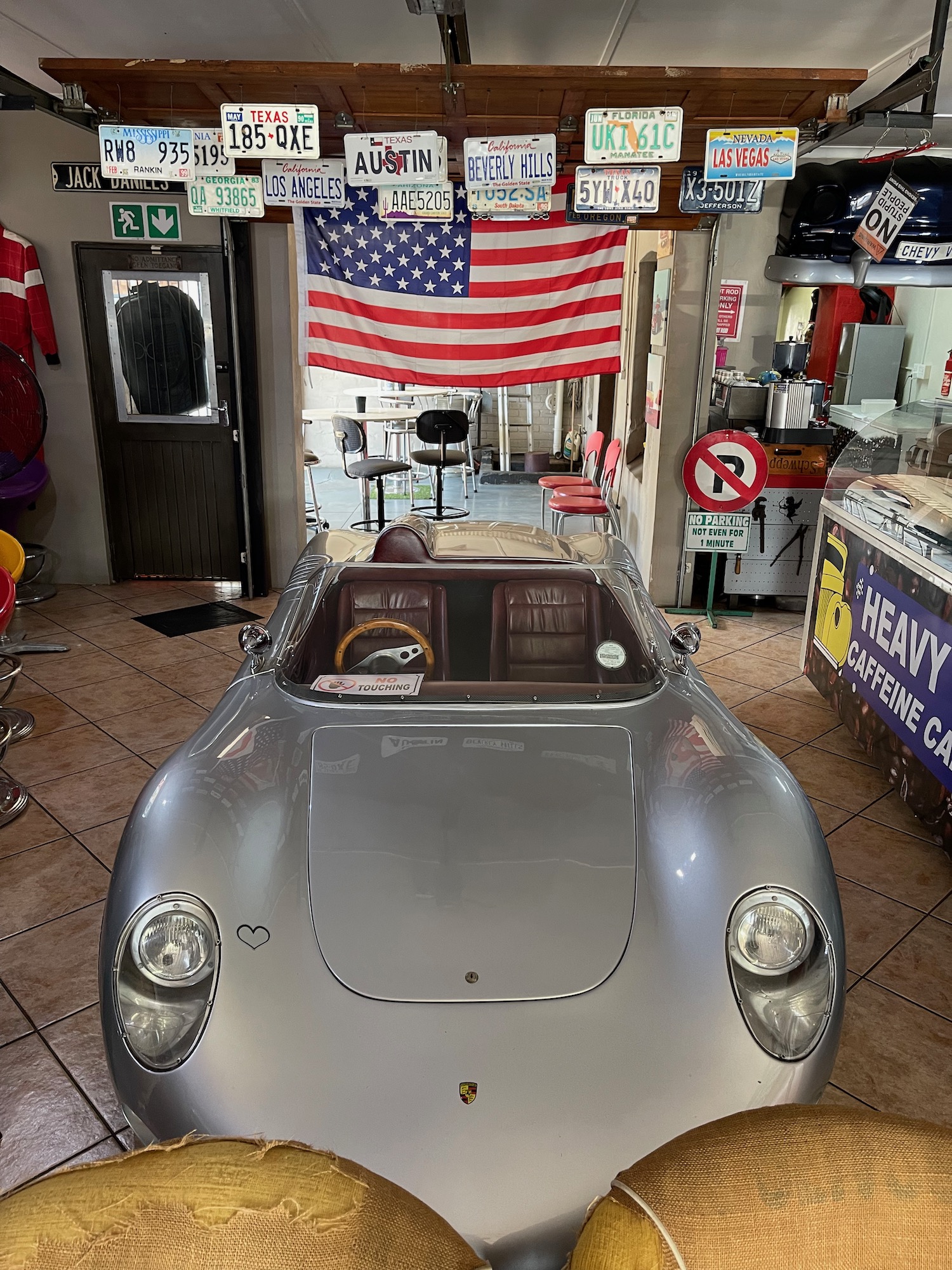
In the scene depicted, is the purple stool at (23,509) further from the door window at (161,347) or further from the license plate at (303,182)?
the license plate at (303,182)

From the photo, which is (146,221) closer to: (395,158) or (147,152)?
(147,152)

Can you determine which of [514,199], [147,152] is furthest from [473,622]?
[147,152]

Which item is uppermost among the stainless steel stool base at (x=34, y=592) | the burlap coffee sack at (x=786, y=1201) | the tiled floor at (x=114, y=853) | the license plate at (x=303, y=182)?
the license plate at (x=303, y=182)

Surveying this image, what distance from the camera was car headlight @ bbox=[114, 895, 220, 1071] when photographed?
159 centimetres

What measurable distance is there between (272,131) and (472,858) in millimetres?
3349

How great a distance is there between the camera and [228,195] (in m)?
4.16

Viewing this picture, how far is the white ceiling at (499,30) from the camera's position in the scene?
4.24 m

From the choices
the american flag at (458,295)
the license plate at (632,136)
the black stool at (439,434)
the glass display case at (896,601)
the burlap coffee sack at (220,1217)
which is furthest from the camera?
the black stool at (439,434)

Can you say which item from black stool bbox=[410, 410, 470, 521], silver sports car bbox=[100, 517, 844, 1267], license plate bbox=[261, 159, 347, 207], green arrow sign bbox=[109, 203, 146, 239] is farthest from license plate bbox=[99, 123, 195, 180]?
black stool bbox=[410, 410, 470, 521]

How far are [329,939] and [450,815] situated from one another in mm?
376

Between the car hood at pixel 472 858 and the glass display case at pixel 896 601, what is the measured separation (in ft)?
5.84

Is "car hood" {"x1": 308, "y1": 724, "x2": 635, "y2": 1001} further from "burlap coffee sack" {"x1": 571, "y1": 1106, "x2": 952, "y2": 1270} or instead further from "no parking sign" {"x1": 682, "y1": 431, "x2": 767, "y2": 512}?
"no parking sign" {"x1": 682, "y1": 431, "x2": 767, "y2": 512}

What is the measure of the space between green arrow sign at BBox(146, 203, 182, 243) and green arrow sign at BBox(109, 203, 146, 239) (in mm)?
45

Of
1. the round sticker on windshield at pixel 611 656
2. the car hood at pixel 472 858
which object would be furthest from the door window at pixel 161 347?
the car hood at pixel 472 858
